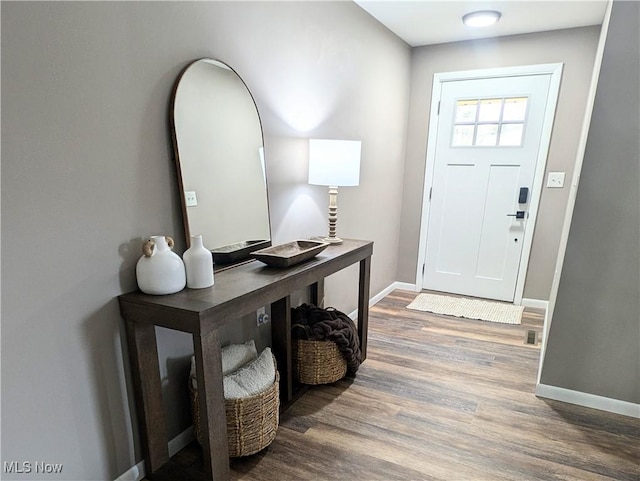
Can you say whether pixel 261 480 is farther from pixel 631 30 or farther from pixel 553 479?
pixel 631 30

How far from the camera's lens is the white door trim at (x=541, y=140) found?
Answer: 3297 millimetres

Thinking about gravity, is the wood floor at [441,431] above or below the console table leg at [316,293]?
below

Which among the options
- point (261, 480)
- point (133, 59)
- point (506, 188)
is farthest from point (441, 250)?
point (133, 59)

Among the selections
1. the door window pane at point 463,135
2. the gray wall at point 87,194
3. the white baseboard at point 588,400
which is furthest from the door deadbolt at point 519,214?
the gray wall at point 87,194

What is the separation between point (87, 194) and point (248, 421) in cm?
111

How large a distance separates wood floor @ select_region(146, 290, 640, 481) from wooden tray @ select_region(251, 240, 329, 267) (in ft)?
2.76

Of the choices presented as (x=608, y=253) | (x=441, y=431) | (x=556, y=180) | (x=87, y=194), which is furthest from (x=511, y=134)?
(x=87, y=194)

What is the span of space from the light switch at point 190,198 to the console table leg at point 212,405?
23.0 inches

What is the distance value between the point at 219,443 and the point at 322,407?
767 millimetres

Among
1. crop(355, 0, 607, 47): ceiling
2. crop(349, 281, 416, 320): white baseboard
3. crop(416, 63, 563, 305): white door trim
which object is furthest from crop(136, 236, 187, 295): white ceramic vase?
crop(416, 63, 563, 305): white door trim

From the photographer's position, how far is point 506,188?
3.58 m

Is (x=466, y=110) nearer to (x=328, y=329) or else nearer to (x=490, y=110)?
(x=490, y=110)

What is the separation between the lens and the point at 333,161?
2.32m

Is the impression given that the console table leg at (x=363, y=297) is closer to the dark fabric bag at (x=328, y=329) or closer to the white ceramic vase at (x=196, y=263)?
the dark fabric bag at (x=328, y=329)
